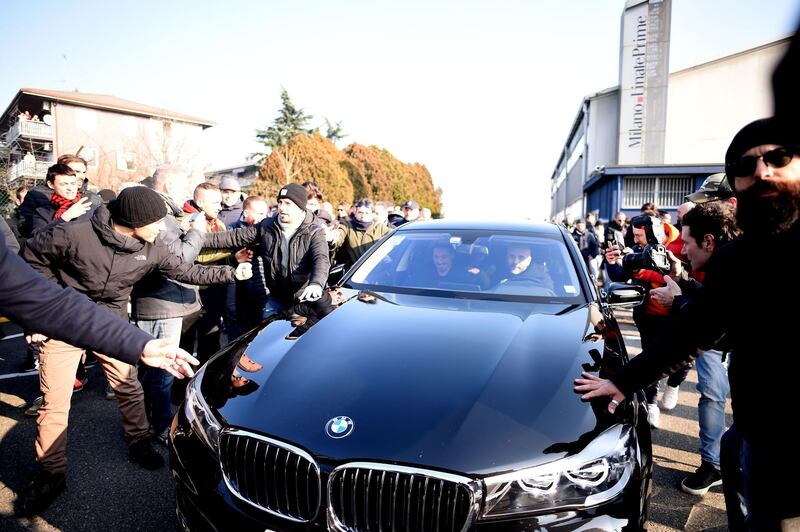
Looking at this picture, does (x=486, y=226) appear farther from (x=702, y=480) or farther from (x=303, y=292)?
(x=702, y=480)

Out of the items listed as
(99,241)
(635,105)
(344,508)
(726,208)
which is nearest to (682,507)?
(726,208)

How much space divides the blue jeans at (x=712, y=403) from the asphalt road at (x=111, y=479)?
0.28 m

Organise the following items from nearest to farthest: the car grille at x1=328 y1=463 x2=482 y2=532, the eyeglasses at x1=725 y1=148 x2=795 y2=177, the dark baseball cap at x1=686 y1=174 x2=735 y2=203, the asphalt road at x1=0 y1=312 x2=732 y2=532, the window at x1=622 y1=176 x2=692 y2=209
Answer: the eyeglasses at x1=725 y1=148 x2=795 y2=177 → the car grille at x1=328 y1=463 x2=482 y2=532 → the asphalt road at x1=0 y1=312 x2=732 y2=532 → the dark baseball cap at x1=686 y1=174 x2=735 y2=203 → the window at x1=622 y1=176 x2=692 y2=209

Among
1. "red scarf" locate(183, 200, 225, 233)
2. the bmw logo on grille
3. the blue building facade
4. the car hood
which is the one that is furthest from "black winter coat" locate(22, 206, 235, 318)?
the blue building facade

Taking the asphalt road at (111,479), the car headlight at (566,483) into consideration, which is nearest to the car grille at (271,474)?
the car headlight at (566,483)

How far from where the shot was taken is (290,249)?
4.34 metres

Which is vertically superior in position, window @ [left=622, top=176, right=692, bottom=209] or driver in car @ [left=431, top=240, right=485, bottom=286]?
window @ [left=622, top=176, right=692, bottom=209]

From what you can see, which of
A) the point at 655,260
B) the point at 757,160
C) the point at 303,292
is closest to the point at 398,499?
the point at 757,160

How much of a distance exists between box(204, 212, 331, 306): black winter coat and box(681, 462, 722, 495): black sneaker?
9.53 ft

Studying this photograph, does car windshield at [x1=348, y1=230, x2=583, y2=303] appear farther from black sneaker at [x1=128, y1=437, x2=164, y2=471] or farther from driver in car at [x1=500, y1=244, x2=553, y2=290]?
black sneaker at [x1=128, y1=437, x2=164, y2=471]

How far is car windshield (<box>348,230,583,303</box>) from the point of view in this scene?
10.4 ft

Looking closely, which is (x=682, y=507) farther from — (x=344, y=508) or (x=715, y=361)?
(x=344, y=508)

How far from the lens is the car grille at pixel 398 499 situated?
5.31 feet

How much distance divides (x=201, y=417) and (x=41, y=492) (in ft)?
5.23
